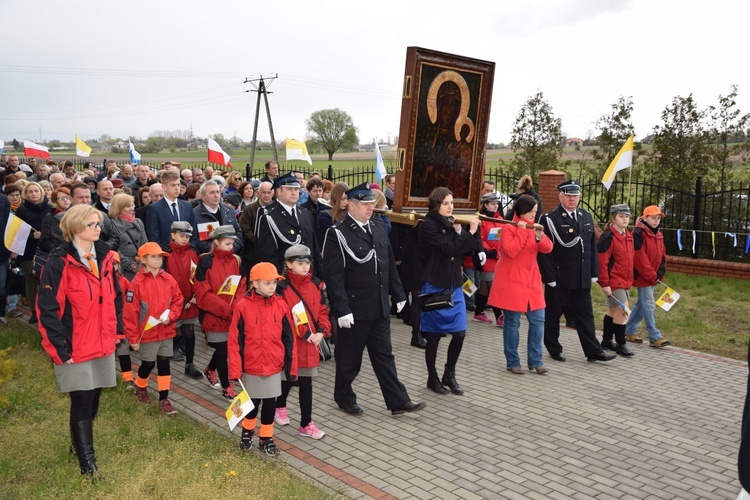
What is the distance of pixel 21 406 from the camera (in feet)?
22.5

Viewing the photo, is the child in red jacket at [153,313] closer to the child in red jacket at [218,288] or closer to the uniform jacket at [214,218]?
the child in red jacket at [218,288]

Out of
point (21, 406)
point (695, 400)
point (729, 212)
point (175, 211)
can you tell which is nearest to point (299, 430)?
point (21, 406)

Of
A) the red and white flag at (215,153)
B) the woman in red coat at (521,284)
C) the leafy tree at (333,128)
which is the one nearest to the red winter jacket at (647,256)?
the woman in red coat at (521,284)

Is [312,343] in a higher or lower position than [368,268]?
lower

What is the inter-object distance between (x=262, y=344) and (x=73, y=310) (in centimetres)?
139

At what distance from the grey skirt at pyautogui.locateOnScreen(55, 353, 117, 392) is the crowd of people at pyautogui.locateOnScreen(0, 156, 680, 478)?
1 cm

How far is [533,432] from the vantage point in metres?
6.49

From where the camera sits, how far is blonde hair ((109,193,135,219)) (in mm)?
8031

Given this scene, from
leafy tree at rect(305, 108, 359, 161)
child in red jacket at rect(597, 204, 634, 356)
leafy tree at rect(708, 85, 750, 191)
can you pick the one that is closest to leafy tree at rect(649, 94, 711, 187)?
leafy tree at rect(708, 85, 750, 191)

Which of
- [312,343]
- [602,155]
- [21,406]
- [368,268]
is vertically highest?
[602,155]

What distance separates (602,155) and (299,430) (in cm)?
1394

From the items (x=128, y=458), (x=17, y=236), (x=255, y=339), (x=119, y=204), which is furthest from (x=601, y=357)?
(x=17, y=236)

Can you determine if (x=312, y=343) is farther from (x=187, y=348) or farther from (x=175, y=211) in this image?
(x=175, y=211)

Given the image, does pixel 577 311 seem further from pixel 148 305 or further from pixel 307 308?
pixel 148 305
